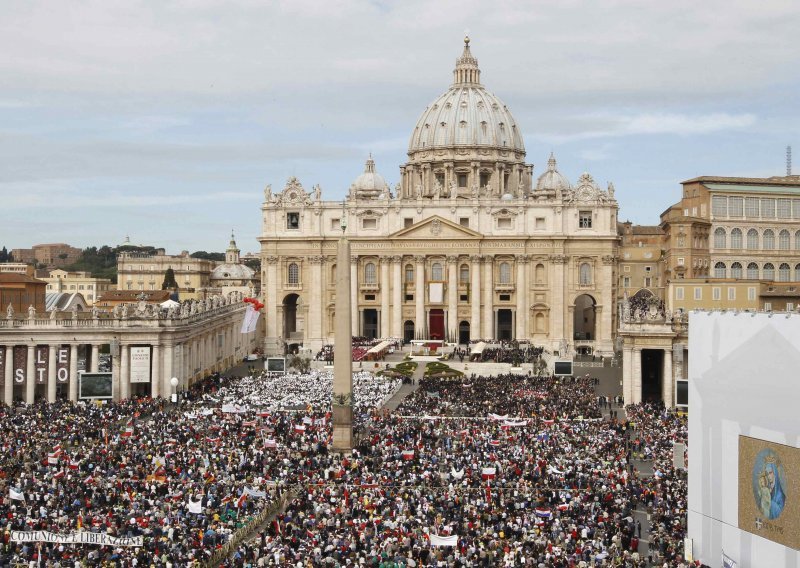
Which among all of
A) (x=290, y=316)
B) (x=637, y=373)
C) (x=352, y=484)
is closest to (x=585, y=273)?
(x=290, y=316)

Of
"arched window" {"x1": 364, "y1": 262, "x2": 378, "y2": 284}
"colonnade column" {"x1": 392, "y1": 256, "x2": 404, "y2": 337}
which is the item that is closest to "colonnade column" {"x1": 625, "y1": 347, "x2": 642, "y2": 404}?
"colonnade column" {"x1": 392, "y1": 256, "x2": 404, "y2": 337}

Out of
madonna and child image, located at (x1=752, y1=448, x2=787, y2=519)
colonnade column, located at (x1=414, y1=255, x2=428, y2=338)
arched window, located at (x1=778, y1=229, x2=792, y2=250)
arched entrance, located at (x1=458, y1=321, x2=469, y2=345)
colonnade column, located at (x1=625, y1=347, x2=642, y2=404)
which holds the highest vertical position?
arched window, located at (x1=778, y1=229, x2=792, y2=250)

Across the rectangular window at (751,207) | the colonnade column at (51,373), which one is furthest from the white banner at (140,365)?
the rectangular window at (751,207)

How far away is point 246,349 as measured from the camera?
99250 millimetres

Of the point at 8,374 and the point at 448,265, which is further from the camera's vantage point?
the point at 448,265

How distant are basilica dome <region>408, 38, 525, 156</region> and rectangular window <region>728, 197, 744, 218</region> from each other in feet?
84.4

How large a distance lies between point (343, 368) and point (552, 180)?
271 feet

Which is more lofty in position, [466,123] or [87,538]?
[466,123]

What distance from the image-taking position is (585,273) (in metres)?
105

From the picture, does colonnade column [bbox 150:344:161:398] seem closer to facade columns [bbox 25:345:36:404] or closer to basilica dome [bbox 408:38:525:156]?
facade columns [bbox 25:345:36:404]

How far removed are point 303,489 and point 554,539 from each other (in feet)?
33.5

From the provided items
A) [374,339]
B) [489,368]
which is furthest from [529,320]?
[489,368]

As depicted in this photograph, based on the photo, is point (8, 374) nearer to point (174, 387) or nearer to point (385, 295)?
point (174, 387)

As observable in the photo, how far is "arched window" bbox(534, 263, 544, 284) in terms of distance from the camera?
105512mm
